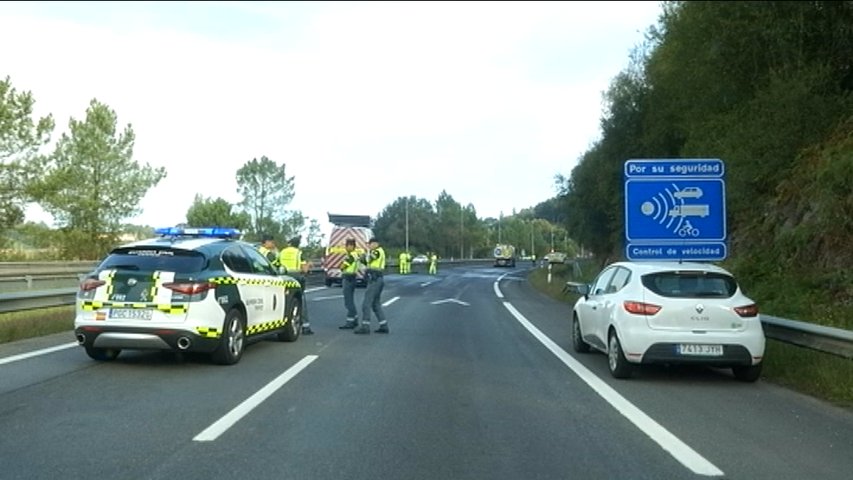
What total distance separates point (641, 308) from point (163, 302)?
5873mm

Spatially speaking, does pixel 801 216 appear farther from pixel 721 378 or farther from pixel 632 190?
pixel 721 378

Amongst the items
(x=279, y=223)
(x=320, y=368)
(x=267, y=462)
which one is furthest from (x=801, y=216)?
(x=279, y=223)

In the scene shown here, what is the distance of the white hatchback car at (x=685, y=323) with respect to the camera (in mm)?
9898

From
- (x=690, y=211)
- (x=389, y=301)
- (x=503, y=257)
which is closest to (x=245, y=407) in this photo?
(x=690, y=211)

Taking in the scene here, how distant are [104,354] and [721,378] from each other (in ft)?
26.9

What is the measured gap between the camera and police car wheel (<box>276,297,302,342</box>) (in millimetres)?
13680

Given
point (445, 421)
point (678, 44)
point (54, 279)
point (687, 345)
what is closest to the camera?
point (445, 421)

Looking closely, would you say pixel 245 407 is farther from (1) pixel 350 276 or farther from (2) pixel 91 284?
(1) pixel 350 276

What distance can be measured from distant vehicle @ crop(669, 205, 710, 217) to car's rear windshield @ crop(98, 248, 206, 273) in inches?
355

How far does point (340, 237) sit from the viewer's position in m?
35.2

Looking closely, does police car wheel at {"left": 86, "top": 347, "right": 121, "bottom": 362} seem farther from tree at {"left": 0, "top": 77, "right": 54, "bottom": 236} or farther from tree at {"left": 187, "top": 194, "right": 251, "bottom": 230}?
tree at {"left": 187, "top": 194, "right": 251, "bottom": 230}

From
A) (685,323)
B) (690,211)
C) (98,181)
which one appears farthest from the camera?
(98,181)

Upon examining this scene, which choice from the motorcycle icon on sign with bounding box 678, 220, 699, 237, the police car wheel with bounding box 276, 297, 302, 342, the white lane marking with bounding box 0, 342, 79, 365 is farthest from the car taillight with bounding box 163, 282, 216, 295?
the motorcycle icon on sign with bounding box 678, 220, 699, 237

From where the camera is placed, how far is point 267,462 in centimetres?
607
